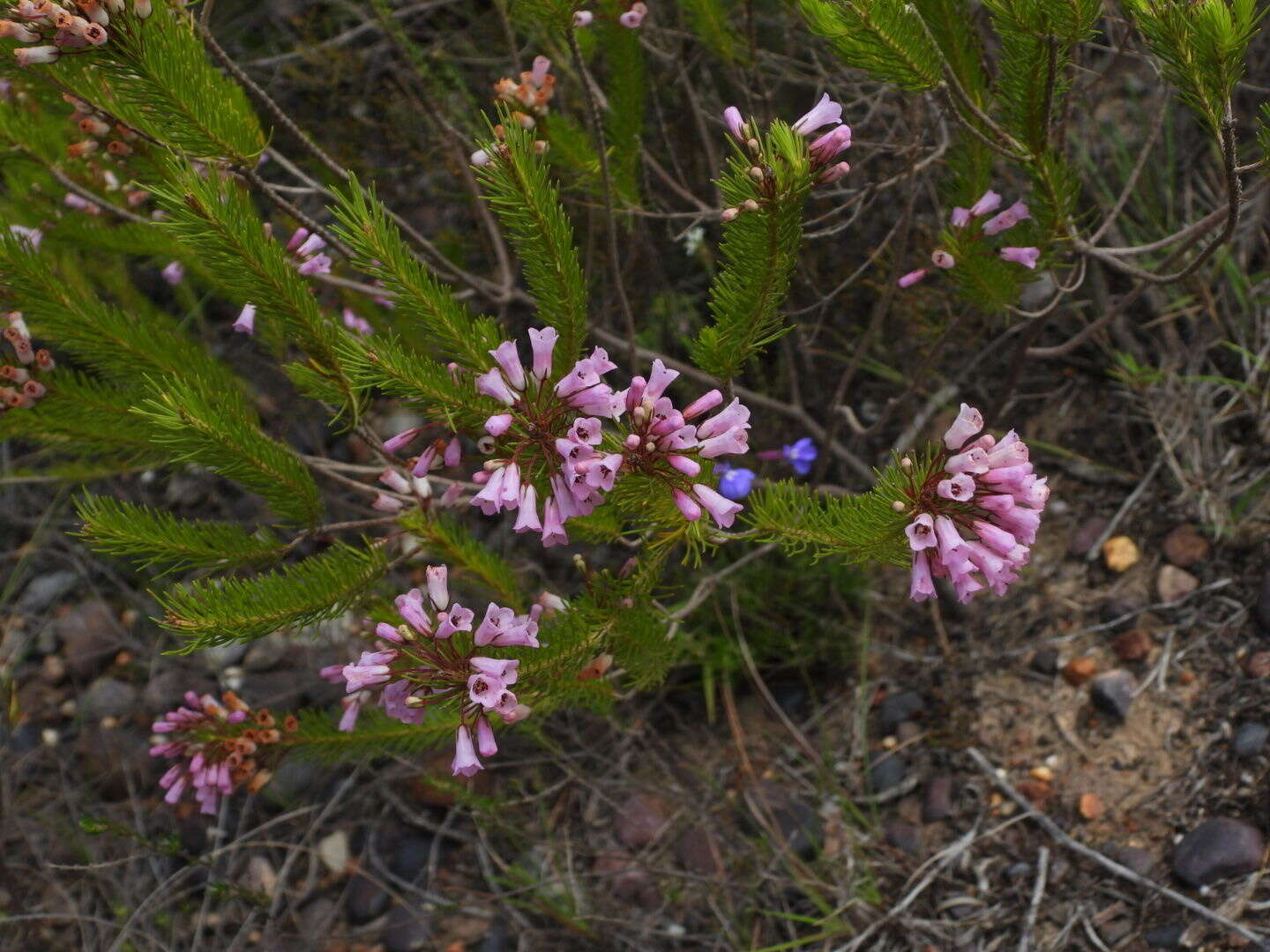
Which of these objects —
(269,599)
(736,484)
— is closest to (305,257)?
(269,599)

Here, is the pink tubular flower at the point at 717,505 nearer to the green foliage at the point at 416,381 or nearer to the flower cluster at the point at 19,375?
the green foliage at the point at 416,381

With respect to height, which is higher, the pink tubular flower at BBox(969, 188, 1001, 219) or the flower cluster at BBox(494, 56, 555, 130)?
the flower cluster at BBox(494, 56, 555, 130)

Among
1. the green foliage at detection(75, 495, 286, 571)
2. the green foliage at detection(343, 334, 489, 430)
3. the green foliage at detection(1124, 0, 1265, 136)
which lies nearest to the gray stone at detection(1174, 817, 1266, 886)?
the green foliage at detection(1124, 0, 1265, 136)

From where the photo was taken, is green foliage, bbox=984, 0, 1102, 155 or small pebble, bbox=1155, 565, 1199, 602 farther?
small pebble, bbox=1155, 565, 1199, 602

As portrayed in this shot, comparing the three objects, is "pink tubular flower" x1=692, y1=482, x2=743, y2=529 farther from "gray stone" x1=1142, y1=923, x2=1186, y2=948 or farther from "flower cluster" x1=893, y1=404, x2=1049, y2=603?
"gray stone" x1=1142, y1=923, x2=1186, y2=948

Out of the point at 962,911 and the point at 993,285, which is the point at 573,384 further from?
the point at 962,911

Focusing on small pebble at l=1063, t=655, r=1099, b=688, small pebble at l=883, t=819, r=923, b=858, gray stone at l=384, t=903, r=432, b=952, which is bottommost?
gray stone at l=384, t=903, r=432, b=952

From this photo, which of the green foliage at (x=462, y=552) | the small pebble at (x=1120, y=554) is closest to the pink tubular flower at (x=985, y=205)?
the green foliage at (x=462, y=552)
